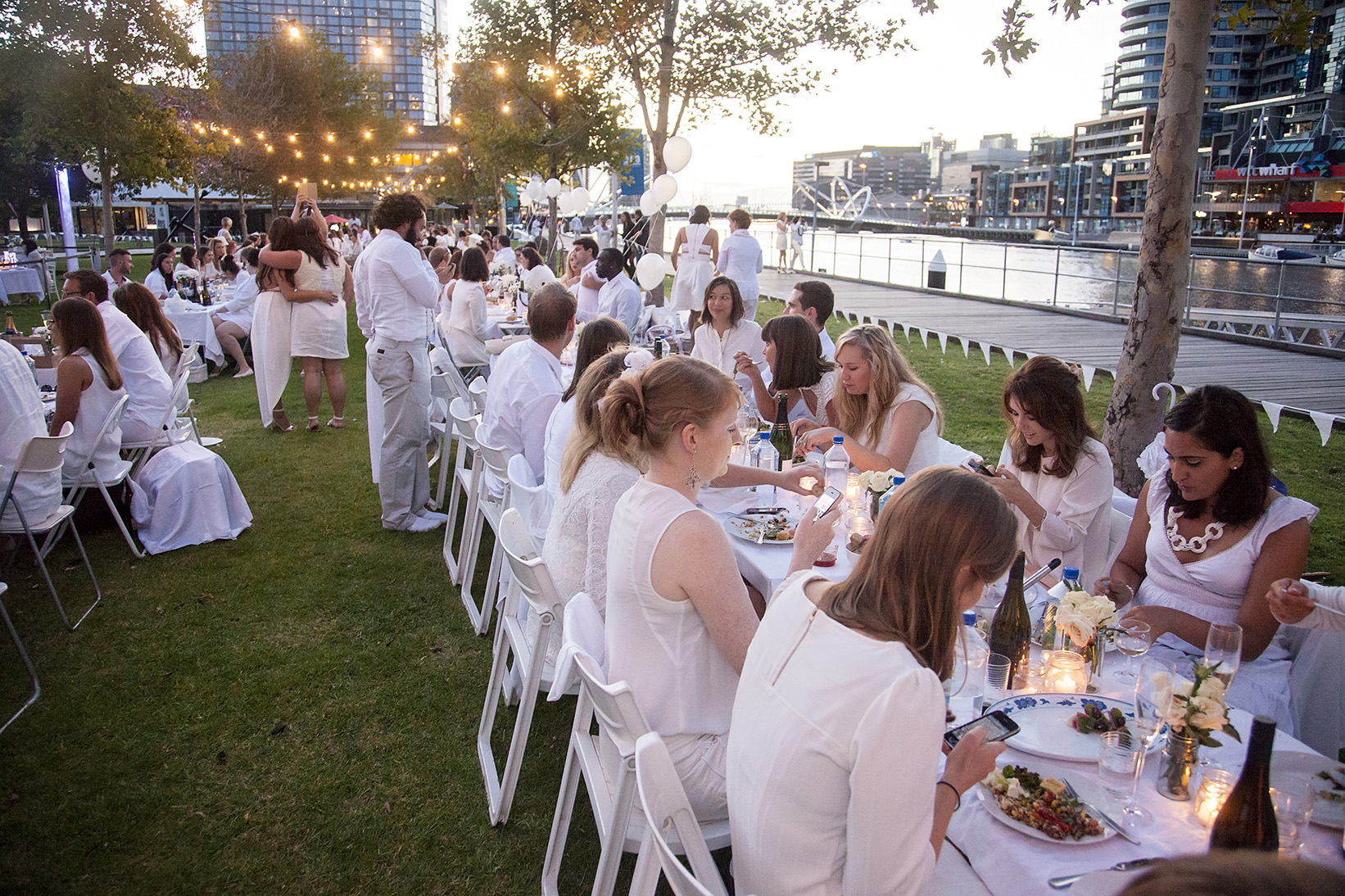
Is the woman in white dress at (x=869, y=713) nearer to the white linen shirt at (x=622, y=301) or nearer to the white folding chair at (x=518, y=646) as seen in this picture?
the white folding chair at (x=518, y=646)

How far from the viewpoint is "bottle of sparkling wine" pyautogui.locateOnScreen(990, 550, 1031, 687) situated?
1.95 meters

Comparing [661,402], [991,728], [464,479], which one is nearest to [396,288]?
[464,479]

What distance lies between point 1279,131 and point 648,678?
96655 mm

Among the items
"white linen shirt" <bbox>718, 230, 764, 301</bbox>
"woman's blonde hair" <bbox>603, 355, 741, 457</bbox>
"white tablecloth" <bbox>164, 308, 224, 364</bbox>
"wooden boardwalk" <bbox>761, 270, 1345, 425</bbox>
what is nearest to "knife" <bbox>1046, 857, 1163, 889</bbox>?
"woman's blonde hair" <bbox>603, 355, 741, 457</bbox>

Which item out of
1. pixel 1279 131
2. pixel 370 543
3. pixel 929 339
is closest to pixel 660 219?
pixel 929 339

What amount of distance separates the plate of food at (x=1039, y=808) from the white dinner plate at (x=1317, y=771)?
11.1 inches

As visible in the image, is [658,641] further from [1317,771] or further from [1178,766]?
[1317,771]

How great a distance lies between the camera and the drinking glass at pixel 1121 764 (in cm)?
149

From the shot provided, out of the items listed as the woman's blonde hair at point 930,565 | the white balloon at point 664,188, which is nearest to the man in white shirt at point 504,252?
the white balloon at point 664,188

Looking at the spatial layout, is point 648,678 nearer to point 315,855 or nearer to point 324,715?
point 315,855

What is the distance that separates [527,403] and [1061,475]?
2426 millimetres

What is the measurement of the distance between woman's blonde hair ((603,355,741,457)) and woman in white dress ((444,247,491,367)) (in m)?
5.37

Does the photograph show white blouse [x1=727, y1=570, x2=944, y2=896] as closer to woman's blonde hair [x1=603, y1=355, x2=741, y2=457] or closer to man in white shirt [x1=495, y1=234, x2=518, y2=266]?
woman's blonde hair [x1=603, y1=355, x2=741, y2=457]

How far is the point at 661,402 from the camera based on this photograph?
2.11 meters
